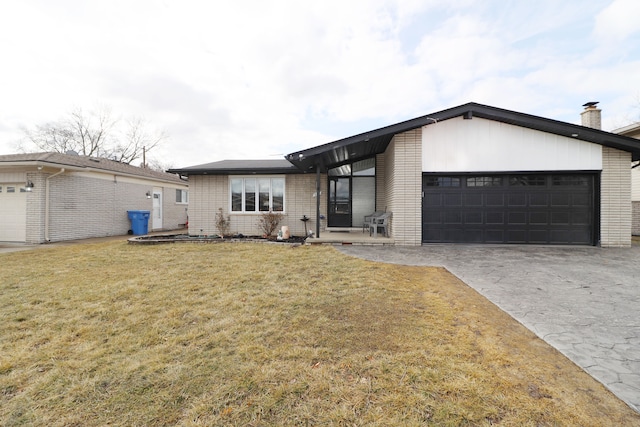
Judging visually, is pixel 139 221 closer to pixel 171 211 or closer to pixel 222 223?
pixel 171 211

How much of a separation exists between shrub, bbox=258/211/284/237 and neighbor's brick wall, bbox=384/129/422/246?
4.66 m

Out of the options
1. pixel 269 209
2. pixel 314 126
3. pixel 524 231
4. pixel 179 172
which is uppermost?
pixel 314 126

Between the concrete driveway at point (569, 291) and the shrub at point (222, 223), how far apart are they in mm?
5797

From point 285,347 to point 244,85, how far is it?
47.8 feet

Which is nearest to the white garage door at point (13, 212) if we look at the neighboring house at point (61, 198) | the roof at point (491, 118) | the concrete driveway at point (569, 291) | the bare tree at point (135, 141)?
the neighboring house at point (61, 198)

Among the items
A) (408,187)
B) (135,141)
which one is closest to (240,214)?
(408,187)

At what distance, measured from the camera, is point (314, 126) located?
1923cm

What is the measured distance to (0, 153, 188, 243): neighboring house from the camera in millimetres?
9562

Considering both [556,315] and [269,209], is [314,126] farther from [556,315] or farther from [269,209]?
[556,315]

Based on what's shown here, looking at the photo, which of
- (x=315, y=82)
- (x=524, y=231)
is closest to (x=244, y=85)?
(x=315, y=82)

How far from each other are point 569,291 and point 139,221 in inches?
593

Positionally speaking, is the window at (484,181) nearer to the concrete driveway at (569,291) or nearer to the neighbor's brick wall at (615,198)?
the concrete driveway at (569,291)

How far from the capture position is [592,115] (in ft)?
30.9

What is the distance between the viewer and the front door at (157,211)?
14.4 meters
